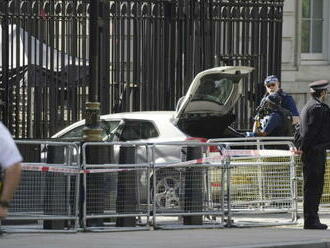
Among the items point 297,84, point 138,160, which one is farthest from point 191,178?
point 297,84

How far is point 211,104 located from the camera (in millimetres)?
16312

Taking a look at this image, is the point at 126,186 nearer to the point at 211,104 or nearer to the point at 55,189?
the point at 55,189

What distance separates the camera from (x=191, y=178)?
45.8ft

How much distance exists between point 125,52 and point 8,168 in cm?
1158

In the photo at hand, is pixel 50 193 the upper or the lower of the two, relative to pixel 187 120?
lower

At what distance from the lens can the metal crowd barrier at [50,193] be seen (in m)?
13.0

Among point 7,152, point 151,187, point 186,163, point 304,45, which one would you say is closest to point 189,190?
point 186,163

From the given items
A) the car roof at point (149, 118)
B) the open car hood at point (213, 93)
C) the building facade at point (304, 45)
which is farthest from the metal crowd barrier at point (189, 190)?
the building facade at point (304, 45)

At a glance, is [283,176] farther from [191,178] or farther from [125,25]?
[125,25]

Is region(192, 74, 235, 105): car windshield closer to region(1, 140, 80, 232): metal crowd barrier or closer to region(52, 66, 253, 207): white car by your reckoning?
region(52, 66, 253, 207): white car

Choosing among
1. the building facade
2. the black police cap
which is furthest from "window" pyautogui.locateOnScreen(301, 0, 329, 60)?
the black police cap

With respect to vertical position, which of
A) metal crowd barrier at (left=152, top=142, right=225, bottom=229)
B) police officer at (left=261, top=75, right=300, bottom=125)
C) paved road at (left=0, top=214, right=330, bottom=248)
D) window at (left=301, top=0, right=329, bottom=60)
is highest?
window at (left=301, top=0, right=329, bottom=60)

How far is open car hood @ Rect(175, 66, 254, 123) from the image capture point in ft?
51.8

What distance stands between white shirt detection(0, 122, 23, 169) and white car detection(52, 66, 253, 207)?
857 centimetres
